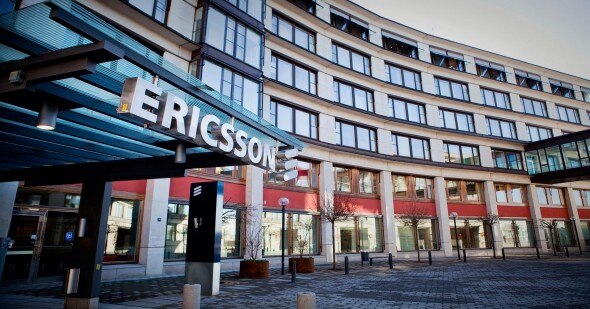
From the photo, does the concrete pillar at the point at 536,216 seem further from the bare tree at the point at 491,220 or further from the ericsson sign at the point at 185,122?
the ericsson sign at the point at 185,122

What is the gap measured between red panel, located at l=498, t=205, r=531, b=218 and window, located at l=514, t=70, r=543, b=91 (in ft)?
48.0

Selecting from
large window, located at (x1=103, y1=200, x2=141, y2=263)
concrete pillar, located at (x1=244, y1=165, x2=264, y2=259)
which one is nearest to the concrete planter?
concrete pillar, located at (x1=244, y1=165, x2=264, y2=259)

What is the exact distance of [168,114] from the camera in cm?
621

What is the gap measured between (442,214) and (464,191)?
4.36 meters

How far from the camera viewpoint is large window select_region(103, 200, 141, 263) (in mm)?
15164

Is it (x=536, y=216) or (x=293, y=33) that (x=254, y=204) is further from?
(x=536, y=216)

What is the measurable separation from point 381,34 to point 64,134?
2963 centimetres

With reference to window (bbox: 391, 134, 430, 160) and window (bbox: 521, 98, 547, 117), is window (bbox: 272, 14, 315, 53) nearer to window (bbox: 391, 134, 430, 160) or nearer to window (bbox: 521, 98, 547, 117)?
window (bbox: 391, 134, 430, 160)

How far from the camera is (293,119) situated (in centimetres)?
2402

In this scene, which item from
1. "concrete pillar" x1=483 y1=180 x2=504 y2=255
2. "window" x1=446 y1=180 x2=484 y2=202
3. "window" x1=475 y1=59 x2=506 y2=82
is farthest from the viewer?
"window" x1=475 y1=59 x2=506 y2=82

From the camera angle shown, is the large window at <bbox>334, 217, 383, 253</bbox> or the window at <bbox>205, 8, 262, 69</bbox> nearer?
the window at <bbox>205, 8, 262, 69</bbox>

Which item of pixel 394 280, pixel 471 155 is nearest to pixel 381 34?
pixel 471 155

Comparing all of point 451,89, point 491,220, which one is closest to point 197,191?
point 491,220

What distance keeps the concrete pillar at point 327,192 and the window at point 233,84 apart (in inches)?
271
